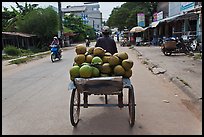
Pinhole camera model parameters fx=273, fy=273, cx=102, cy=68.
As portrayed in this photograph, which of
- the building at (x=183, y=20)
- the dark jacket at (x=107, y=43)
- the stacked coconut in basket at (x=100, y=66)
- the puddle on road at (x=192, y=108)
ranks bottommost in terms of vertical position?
the puddle on road at (x=192, y=108)

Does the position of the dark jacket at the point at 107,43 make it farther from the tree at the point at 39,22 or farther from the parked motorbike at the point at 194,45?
the tree at the point at 39,22

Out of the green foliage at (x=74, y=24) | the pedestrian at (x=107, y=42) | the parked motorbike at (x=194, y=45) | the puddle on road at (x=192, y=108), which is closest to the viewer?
the puddle on road at (x=192, y=108)

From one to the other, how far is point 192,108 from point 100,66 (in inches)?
95.5

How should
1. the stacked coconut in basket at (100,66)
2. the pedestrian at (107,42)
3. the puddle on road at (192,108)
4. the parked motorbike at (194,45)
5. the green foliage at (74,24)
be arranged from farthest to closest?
the green foliage at (74,24) → the parked motorbike at (194,45) → the pedestrian at (107,42) → the puddle on road at (192,108) → the stacked coconut in basket at (100,66)

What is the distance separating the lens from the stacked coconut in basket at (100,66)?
4316 millimetres

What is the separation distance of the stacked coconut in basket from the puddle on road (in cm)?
165

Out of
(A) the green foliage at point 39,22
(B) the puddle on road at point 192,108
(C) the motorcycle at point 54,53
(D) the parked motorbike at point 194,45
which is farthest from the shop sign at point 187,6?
(A) the green foliage at point 39,22

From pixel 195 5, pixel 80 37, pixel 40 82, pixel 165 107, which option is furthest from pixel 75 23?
pixel 165 107

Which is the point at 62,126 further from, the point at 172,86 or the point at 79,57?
the point at 172,86

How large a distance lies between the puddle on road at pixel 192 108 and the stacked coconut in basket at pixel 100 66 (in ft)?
5.43

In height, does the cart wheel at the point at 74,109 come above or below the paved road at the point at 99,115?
Answer: above

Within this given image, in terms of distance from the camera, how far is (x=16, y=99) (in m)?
6.85

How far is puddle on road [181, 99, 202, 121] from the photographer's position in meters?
5.17

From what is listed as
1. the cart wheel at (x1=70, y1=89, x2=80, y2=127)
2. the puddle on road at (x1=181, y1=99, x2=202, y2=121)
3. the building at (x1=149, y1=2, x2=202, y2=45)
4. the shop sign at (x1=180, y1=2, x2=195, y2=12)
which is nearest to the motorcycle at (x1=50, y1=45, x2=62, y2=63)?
the building at (x1=149, y1=2, x2=202, y2=45)
